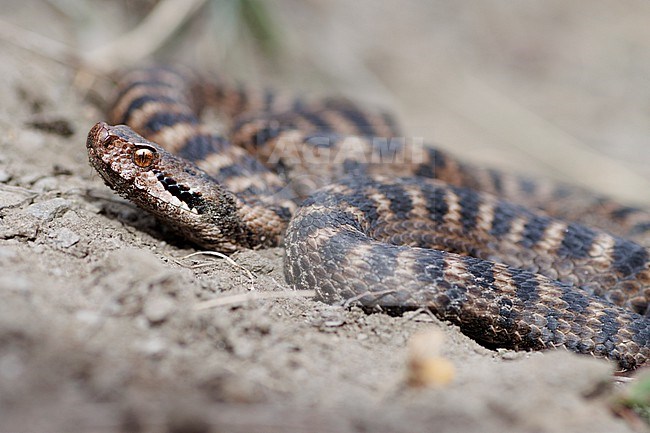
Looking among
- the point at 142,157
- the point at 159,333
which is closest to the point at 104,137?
the point at 142,157

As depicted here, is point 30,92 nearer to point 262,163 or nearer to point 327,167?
point 262,163

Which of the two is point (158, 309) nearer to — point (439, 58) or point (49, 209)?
point (49, 209)

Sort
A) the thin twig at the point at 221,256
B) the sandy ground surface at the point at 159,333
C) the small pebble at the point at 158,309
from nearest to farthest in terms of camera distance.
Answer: the sandy ground surface at the point at 159,333, the small pebble at the point at 158,309, the thin twig at the point at 221,256

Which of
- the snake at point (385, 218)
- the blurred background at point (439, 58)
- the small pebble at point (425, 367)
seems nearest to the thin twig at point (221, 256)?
the snake at point (385, 218)

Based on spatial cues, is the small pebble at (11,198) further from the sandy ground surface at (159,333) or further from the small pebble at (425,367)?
the small pebble at (425,367)

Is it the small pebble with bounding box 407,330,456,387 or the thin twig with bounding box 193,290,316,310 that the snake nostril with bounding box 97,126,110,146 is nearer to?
the thin twig with bounding box 193,290,316,310

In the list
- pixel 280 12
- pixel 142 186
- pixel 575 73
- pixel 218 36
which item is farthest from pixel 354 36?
pixel 142 186
